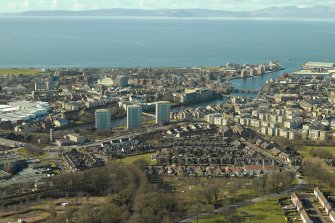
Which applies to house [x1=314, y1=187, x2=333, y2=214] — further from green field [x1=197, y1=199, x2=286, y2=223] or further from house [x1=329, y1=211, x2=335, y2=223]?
green field [x1=197, y1=199, x2=286, y2=223]

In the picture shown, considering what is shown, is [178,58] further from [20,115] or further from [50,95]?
[20,115]

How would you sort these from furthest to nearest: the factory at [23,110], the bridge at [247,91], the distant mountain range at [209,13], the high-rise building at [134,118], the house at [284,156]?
the distant mountain range at [209,13], the bridge at [247,91], the factory at [23,110], the high-rise building at [134,118], the house at [284,156]

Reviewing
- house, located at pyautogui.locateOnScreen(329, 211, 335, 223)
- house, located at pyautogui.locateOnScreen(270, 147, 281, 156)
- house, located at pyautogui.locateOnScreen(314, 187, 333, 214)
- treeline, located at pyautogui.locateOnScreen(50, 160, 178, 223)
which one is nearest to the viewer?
treeline, located at pyautogui.locateOnScreen(50, 160, 178, 223)

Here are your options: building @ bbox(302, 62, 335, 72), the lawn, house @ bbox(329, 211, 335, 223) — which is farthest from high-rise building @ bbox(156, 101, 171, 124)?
building @ bbox(302, 62, 335, 72)

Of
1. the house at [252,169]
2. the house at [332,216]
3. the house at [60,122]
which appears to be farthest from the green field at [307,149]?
the house at [60,122]

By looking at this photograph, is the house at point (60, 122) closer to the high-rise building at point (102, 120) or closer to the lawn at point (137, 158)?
the high-rise building at point (102, 120)
